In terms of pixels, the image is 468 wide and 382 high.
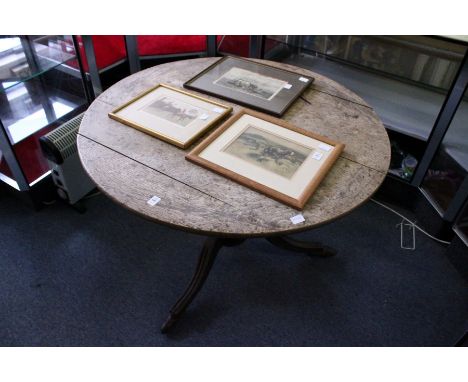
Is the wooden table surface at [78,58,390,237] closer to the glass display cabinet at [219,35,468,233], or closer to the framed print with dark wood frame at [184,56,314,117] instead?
the framed print with dark wood frame at [184,56,314,117]

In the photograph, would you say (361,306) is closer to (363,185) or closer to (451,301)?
(451,301)

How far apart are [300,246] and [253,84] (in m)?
0.83

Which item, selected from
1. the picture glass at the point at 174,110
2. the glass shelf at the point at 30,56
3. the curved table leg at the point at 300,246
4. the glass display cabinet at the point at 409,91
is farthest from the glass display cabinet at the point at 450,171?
the glass shelf at the point at 30,56

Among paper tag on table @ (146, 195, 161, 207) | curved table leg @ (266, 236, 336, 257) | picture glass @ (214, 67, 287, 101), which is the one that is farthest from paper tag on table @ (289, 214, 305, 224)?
curved table leg @ (266, 236, 336, 257)

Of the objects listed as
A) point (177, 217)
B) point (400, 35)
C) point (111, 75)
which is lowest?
point (111, 75)

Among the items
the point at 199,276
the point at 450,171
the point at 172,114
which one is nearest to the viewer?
the point at 172,114

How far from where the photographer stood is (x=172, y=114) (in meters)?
1.48

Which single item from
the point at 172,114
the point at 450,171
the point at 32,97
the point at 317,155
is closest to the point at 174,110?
the point at 172,114

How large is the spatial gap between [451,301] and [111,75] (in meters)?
2.46

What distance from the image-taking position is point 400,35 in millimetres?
2107

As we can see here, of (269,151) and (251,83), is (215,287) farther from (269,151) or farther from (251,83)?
(251,83)

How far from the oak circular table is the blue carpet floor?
0.23m

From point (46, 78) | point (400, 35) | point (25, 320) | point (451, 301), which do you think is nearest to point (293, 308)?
point (451, 301)

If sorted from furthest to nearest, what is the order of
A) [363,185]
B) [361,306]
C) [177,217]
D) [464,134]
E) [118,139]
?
1. [464,134]
2. [361,306]
3. [118,139]
4. [363,185]
5. [177,217]
